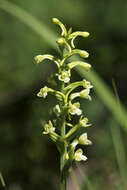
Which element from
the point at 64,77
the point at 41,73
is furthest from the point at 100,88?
the point at 41,73

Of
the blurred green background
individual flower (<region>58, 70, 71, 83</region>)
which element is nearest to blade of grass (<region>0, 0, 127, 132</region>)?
individual flower (<region>58, 70, 71, 83</region>)

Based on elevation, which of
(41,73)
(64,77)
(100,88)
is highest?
(41,73)

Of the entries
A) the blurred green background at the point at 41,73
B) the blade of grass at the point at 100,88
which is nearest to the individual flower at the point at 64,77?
the blade of grass at the point at 100,88

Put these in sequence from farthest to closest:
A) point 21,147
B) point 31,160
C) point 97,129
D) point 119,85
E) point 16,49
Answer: point 119,85, point 97,129, point 16,49, point 21,147, point 31,160

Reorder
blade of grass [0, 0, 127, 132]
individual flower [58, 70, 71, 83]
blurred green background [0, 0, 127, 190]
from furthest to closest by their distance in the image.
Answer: blurred green background [0, 0, 127, 190] < individual flower [58, 70, 71, 83] < blade of grass [0, 0, 127, 132]

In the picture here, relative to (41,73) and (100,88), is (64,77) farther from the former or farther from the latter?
(41,73)

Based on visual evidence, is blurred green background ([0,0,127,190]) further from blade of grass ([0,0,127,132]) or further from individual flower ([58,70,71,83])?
individual flower ([58,70,71,83])

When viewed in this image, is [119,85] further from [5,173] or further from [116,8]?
[5,173]

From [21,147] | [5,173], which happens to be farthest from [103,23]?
[5,173]
